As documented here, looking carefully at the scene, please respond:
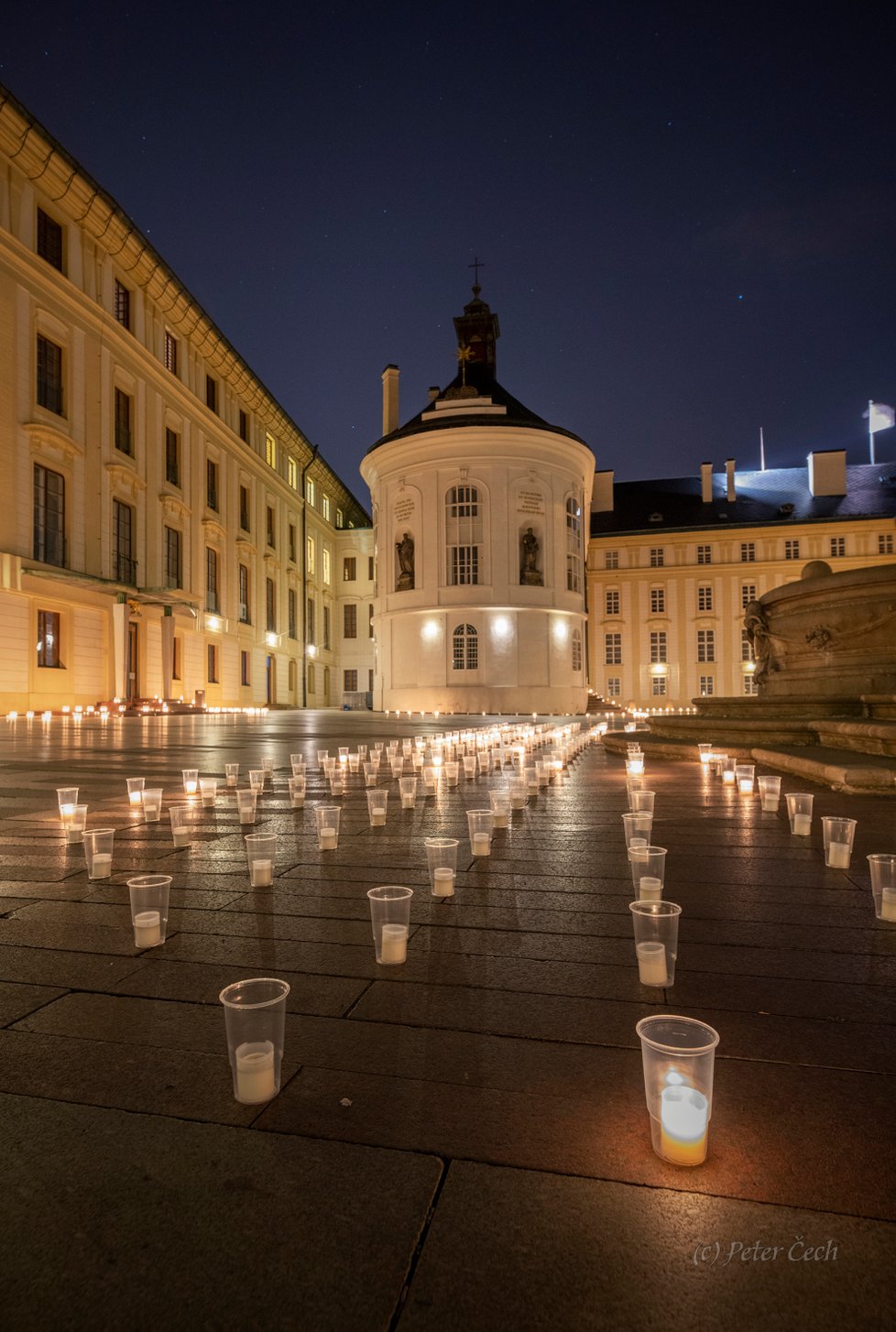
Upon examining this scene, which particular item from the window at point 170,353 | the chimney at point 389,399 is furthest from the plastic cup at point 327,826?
the chimney at point 389,399

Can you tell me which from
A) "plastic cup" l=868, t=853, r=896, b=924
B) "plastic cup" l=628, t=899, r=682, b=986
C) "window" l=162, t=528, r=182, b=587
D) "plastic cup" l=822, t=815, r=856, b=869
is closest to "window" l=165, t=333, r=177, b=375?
"window" l=162, t=528, r=182, b=587

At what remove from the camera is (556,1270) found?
1.19 metres

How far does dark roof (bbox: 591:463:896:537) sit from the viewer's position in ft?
187

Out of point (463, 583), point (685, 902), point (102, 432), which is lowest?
point (685, 902)

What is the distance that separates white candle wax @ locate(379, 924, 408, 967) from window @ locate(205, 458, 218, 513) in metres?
37.8

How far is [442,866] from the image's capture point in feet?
11.3

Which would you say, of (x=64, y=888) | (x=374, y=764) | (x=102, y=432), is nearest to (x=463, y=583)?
(x=102, y=432)

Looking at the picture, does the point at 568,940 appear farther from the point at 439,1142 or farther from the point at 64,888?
the point at 64,888

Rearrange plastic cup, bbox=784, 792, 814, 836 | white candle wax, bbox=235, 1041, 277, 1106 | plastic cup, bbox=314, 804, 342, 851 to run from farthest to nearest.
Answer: plastic cup, bbox=784, 792, 814, 836 → plastic cup, bbox=314, 804, 342, 851 → white candle wax, bbox=235, 1041, 277, 1106

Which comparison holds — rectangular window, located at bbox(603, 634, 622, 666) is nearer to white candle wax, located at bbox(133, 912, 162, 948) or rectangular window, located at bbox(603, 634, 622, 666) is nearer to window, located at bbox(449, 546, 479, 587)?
window, located at bbox(449, 546, 479, 587)

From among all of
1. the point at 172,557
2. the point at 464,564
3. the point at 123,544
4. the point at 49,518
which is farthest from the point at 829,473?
the point at 49,518

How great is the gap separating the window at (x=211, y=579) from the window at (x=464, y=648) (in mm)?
11797

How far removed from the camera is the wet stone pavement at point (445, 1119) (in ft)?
3.81

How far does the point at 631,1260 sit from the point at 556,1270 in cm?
12
